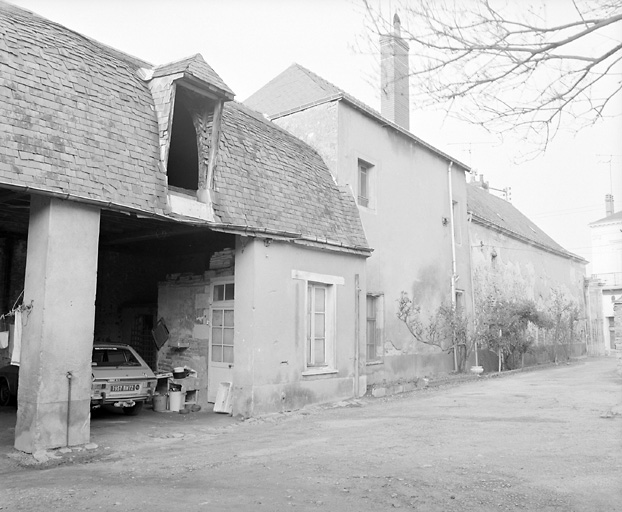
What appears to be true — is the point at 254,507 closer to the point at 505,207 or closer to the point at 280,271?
the point at 280,271

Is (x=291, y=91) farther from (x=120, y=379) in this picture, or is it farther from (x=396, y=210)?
(x=120, y=379)

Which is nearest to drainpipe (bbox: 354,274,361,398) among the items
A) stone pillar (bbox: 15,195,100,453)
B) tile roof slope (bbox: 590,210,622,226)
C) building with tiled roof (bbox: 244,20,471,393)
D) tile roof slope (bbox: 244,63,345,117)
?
building with tiled roof (bbox: 244,20,471,393)

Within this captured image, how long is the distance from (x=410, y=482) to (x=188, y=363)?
8.23 meters

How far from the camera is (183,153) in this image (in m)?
12.1

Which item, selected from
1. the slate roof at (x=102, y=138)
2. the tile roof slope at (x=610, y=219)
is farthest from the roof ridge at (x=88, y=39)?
the tile roof slope at (x=610, y=219)

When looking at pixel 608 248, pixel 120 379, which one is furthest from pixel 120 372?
pixel 608 248

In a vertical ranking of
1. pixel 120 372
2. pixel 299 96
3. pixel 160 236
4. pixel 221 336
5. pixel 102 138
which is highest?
pixel 299 96

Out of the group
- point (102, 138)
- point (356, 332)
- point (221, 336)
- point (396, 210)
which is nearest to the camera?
point (102, 138)

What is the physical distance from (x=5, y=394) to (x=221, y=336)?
192 inches

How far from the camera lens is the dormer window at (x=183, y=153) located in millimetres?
11500

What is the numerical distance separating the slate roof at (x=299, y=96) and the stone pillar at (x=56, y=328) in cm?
889

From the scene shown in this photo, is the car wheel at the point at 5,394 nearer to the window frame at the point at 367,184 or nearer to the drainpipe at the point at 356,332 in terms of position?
the drainpipe at the point at 356,332

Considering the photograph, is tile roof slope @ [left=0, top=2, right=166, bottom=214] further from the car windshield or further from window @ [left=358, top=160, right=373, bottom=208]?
window @ [left=358, top=160, right=373, bottom=208]

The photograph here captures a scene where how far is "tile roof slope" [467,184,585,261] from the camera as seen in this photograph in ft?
84.9
